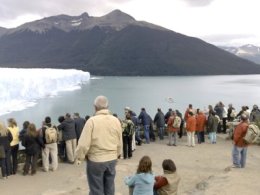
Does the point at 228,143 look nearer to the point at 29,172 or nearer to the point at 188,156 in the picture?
the point at 188,156

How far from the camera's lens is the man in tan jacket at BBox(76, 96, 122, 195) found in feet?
15.0

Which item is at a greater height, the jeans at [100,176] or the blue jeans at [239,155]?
the jeans at [100,176]

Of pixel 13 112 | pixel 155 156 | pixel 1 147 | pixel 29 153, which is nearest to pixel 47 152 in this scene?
pixel 29 153

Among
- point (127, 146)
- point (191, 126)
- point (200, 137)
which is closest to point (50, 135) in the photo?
point (127, 146)

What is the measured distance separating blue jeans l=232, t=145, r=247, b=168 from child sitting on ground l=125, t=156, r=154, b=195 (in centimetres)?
481

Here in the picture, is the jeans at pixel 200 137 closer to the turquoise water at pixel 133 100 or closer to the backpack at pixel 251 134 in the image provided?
the backpack at pixel 251 134

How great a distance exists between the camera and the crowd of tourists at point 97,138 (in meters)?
4.68

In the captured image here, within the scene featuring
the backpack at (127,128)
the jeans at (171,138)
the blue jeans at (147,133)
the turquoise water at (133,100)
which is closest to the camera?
the backpack at (127,128)

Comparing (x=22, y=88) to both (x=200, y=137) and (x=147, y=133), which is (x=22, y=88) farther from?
(x=200, y=137)

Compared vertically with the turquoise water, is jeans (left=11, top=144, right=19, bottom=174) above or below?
above

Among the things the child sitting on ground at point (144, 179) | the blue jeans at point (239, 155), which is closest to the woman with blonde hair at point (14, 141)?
Result: the child sitting on ground at point (144, 179)

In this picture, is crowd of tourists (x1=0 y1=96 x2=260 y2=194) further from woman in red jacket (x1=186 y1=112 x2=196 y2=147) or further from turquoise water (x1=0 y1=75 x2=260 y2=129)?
turquoise water (x1=0 y1=75 x2=260 y2=129)

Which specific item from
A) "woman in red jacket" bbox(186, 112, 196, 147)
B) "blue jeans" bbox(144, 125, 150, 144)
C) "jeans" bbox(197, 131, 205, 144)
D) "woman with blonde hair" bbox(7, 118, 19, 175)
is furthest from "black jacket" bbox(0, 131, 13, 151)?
"jeans" bbox(197, 131, 205, 144)

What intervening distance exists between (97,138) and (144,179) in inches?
36.9
